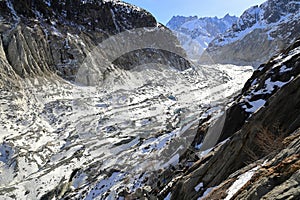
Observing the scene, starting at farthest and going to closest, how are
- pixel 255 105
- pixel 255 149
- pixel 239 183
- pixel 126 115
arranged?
pixel 126 115 → pixel 255 105 → pixel 255 149 → pixel 239 183

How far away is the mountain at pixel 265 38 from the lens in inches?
5965

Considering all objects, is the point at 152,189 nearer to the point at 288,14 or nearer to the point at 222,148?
the point at 222,148

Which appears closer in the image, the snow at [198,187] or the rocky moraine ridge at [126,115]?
the rocky moraine ridge at [126,115]

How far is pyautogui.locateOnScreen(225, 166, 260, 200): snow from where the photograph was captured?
859 centimetres

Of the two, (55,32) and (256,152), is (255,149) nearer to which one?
(256,152)

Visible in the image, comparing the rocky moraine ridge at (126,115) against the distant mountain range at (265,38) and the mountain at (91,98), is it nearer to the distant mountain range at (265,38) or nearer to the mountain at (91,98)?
the mountain at (91,98)

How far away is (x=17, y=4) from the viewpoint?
78.1 meters

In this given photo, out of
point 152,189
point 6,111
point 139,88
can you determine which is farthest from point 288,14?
point 152,189

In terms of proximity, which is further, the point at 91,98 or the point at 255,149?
the point at 91,98

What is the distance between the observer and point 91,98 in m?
65.0

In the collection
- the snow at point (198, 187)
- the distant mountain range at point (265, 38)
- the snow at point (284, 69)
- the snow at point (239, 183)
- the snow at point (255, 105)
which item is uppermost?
the distant mountain range at point (265, 38)

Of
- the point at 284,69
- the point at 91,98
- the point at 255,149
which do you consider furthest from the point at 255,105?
the point at 91,98

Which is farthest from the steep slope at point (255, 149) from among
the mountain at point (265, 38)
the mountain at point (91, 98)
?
the mountain at point (265, 38)

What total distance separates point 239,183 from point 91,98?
5851 cm
